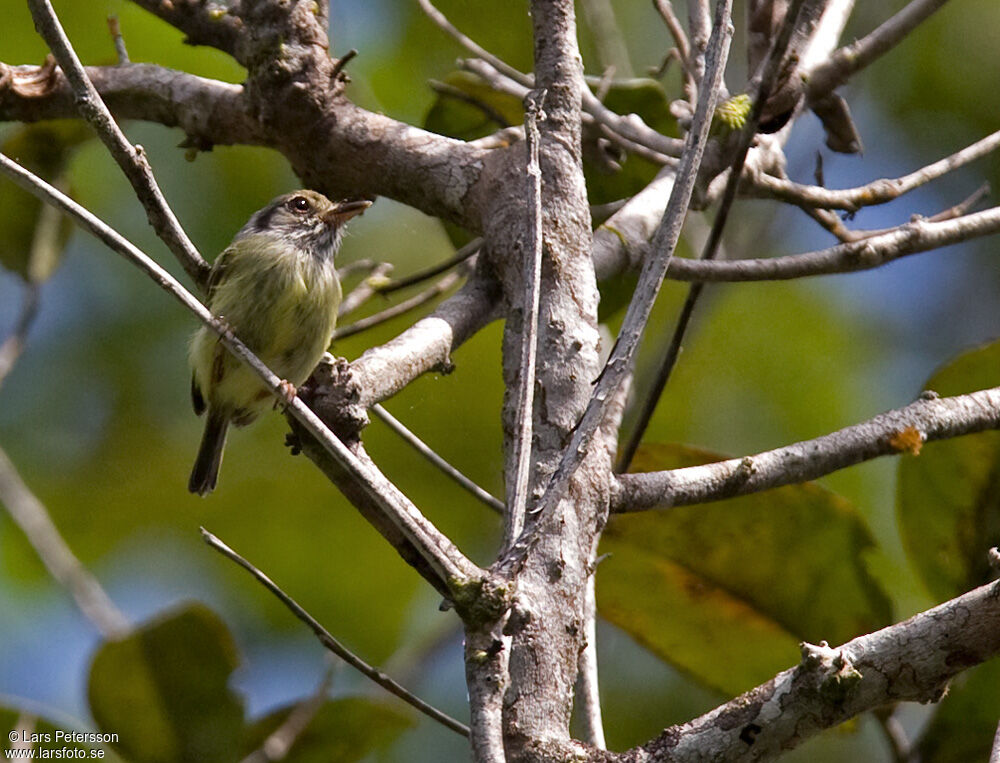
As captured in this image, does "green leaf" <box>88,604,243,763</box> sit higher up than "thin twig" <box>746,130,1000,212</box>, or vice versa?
"thin twig" <box>746,130,1000,212</box>

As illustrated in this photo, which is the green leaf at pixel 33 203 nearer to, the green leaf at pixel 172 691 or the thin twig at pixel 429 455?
the green leaf at pixel 172 691

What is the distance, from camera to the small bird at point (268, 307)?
3.76m

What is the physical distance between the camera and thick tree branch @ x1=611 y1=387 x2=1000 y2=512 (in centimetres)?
257

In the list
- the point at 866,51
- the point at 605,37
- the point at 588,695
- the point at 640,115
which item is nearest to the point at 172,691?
the point at 588,695

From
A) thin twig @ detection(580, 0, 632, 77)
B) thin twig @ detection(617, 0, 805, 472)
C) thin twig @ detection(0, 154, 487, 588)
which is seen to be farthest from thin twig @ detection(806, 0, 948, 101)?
thin twig @ detection(0, 154, 487, 588)

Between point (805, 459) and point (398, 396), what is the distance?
→ 2.73 metres

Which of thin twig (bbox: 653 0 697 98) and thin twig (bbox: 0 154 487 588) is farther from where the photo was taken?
thin twig (bbox: 653 0 697 98)

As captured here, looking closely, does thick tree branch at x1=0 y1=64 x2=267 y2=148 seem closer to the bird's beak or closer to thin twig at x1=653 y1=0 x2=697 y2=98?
the bird's beak

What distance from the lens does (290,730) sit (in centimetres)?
312

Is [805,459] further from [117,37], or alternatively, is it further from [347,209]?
[117,37]

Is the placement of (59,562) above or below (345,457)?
above

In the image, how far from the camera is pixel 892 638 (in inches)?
75.0

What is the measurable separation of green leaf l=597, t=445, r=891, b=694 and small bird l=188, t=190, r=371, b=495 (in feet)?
3.65

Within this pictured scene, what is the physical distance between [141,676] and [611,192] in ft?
6.73
